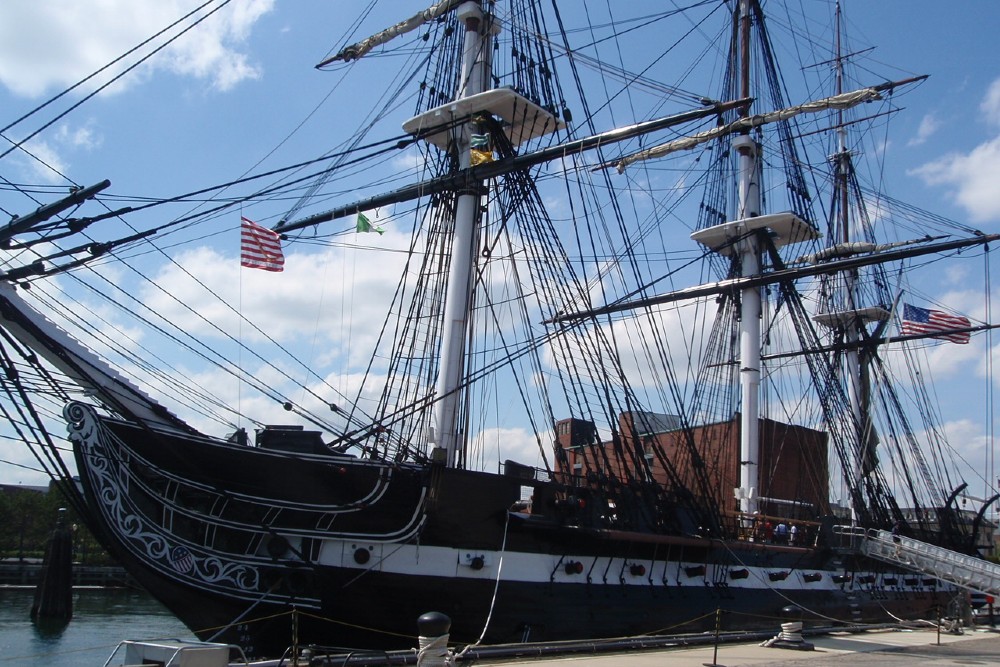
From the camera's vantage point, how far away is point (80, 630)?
87.0ft

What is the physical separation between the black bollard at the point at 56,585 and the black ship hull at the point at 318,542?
19517 mm

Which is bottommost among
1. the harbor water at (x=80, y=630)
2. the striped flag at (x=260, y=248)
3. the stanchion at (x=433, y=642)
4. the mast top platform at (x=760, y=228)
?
the harbor water at (x=80, y=630)

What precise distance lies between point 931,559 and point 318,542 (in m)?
17.0

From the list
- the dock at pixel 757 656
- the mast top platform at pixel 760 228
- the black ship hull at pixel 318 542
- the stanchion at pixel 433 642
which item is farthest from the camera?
the mast top platform at pixel 760 228

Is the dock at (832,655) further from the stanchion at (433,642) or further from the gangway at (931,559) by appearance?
the gangway at (931,559)

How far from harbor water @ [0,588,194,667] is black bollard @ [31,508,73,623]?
0.43 metres

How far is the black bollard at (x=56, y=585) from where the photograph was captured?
96.0 feet

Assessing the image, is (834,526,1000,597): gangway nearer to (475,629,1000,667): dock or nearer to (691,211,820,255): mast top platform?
(475,629,1000,667): dock

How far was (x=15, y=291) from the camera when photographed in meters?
12.6

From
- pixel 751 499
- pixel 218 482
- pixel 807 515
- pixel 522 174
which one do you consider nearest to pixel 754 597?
pixel 751 499

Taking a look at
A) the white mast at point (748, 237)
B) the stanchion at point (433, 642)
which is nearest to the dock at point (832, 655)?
the stanchion at point (433, 642)

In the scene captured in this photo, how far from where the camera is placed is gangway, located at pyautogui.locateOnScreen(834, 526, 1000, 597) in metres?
21.1

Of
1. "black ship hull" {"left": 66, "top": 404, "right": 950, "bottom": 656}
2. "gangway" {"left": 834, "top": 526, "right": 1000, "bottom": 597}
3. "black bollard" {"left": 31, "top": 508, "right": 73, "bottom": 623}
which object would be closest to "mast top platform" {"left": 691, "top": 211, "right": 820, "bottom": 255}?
"gangway" {"left": 834, "top": 526, "right": 1000, "bottom": 597}

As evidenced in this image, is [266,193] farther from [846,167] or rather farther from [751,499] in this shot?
[846,167]
